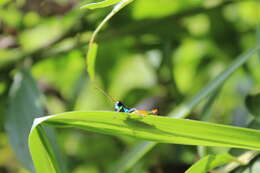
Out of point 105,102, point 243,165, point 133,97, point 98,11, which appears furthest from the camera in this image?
point 105,102

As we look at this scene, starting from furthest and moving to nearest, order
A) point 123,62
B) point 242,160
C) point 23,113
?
point 123,62 < point 23,113 < point 242,160

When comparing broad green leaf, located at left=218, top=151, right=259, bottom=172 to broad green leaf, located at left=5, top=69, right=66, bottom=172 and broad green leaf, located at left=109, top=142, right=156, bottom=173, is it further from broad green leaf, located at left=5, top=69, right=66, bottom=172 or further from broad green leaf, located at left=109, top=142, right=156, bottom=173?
broad green leaf, located at left=5, top=69, right=66, bottom=172

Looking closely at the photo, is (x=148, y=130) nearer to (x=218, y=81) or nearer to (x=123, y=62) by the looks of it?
(x=218, y=81)

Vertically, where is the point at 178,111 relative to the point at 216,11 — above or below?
below

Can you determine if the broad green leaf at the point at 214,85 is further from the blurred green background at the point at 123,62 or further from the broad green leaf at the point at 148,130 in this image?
the broad green leaf at the point at 148,130

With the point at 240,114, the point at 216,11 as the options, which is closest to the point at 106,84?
the point at 216,11

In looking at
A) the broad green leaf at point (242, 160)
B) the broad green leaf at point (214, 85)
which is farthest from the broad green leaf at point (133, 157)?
the broad green leaf at point (242, 160)

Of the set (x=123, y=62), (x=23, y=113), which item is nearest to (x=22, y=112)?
(x=23, y=113)

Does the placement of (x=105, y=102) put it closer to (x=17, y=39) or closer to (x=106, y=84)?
(x=106, y=84)
